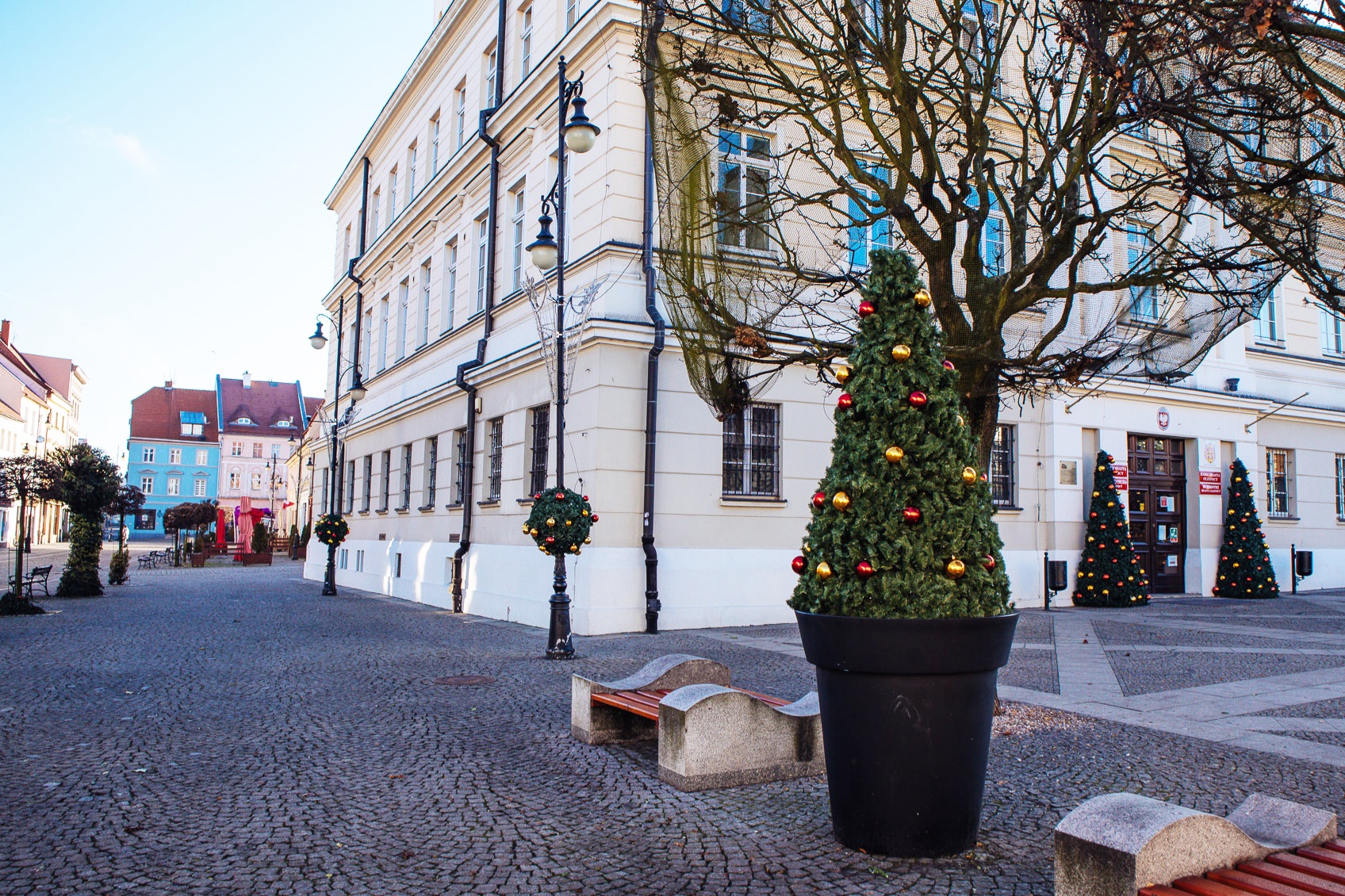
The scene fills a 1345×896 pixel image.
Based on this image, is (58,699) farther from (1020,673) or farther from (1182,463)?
(1182,463)

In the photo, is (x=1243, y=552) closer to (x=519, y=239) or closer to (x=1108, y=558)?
(x=1108, y=558)

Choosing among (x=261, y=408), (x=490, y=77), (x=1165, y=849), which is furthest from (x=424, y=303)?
(x=261, y=408)

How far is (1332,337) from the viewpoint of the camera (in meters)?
23.1

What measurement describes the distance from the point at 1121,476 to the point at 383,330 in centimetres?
1808

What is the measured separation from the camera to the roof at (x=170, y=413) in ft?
306

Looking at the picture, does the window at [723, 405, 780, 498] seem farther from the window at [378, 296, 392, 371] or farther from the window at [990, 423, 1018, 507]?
the window at [378, 296, 392, 371]

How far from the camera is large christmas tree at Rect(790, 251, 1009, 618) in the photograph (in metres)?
4.22

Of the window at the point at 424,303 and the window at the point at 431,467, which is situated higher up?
the window at the point at 424,303

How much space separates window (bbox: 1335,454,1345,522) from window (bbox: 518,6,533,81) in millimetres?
20063

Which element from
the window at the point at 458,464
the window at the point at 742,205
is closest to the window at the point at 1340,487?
the window at the point at 458,464

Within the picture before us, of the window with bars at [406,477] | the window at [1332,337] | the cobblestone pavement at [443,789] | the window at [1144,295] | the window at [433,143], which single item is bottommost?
the cobblestone pavement at [443,789]

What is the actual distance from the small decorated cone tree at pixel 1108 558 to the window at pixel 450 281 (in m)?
13.2

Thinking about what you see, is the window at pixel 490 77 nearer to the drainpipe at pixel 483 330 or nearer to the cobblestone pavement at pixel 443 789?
the drainpipe at pixel 483 330

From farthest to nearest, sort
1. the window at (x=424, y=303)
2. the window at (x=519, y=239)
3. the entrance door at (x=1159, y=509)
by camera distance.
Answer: the window at (x=424, y=303) < the entrance door at (x=1159, y=509) < the window at (x=519, y=239)
